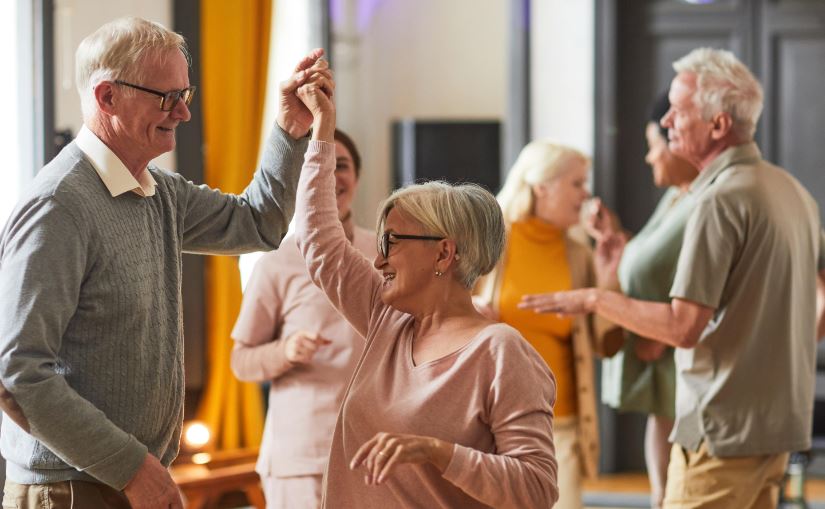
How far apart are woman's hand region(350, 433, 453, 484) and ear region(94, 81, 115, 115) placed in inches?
27.4

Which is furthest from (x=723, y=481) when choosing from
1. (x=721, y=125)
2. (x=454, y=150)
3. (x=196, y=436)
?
(x=454, y=150)

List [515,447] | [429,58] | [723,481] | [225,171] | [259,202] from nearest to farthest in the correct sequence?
1. [515,447]
2. [259,202]
3. [723,481]
4. [225,171]
5. [429,58]

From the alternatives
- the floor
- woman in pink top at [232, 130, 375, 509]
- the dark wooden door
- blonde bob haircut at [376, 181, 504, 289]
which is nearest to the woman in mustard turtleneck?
woman in pink top at [232, 130, 375, 509]

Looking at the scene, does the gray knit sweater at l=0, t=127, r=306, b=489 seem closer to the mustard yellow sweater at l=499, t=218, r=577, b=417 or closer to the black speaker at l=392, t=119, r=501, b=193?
the mustard yellow sweater at l=499, t=218, r=577, b=417

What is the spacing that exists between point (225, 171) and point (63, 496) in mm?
3075

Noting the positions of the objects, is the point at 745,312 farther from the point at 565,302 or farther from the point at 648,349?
the point at 648,349

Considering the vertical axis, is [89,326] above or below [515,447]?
above

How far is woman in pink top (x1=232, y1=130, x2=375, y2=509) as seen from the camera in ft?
9.09

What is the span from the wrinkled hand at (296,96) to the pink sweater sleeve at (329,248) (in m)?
0.10

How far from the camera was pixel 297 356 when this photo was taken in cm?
271

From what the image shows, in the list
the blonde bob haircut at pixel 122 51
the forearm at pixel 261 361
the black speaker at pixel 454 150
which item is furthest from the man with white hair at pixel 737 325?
the black speaker at pixel 454 150

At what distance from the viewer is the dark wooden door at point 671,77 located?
18.2ft

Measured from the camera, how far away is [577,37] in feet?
18.6

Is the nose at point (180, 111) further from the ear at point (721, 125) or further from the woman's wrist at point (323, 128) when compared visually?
the ear at point (721, 125)
